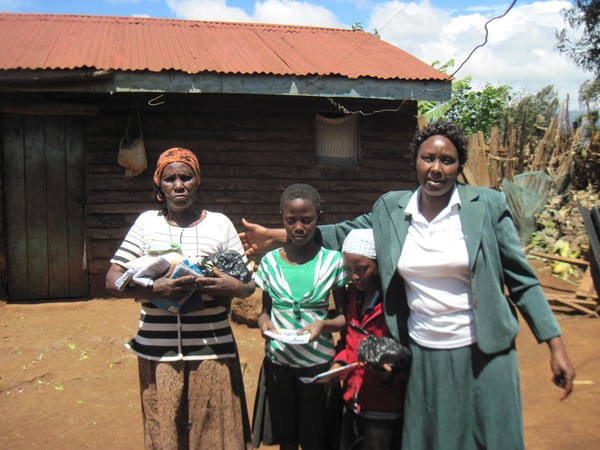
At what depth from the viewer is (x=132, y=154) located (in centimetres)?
667

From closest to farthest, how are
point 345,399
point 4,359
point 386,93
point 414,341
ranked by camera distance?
point 414,341, point 345,399, point 4,359, point 386,93

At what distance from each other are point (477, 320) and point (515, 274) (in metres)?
0.26

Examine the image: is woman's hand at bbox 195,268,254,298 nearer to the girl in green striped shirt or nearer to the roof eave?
the girl in green striped shirt

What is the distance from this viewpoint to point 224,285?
2.22 meters

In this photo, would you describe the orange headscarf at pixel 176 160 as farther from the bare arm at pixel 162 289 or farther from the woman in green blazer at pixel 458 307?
the woman in green blazer at pixel 458 307

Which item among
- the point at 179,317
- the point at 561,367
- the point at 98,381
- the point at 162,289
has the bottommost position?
the point at 98,381

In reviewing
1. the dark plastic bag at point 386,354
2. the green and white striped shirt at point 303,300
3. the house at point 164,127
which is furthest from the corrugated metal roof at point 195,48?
the dark plastic bag at point 386,354

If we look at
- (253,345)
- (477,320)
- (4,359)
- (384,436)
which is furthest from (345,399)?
(4,359)

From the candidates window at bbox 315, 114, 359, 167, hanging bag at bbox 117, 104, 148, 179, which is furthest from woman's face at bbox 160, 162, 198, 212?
window at bbox 315, 114, 359, 167

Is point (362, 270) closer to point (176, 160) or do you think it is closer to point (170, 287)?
point (170, 287)

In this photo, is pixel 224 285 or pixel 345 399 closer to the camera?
pixel 224 285

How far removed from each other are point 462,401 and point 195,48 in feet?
20.8

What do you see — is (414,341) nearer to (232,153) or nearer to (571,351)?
(571,351)

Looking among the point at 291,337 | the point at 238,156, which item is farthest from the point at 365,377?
the point at 238,156
